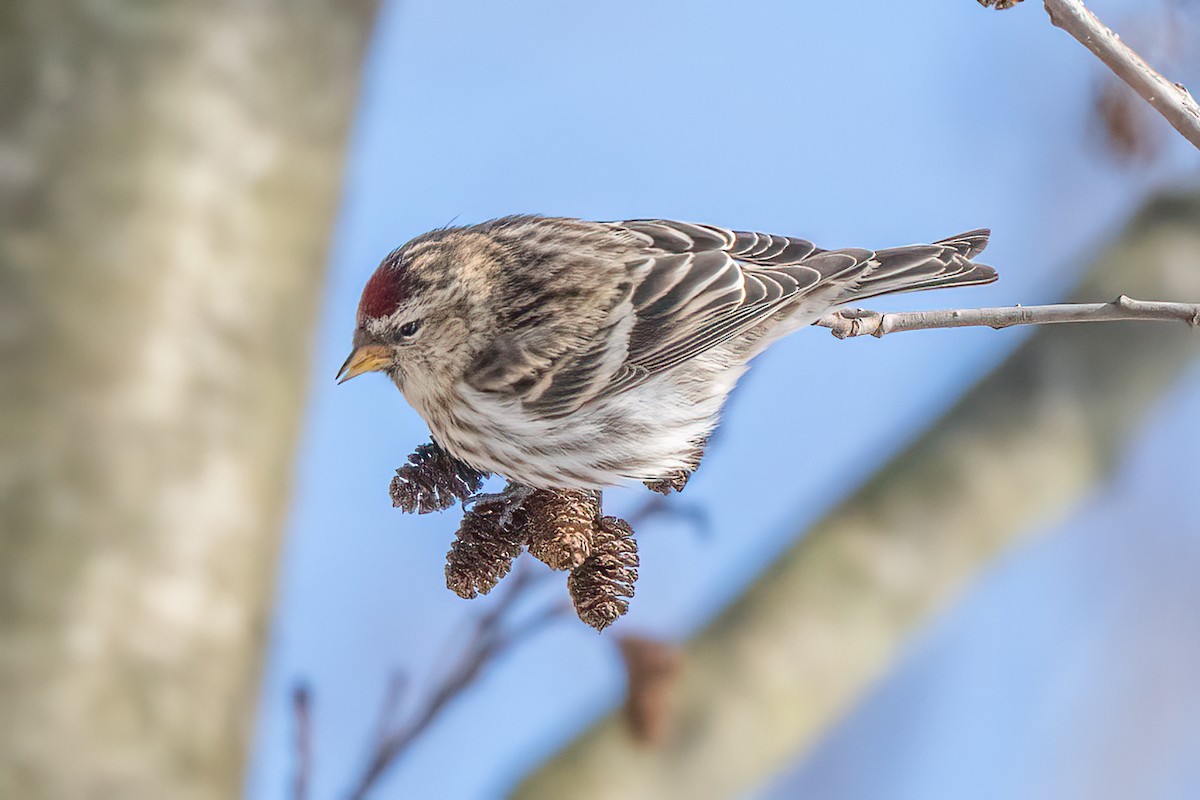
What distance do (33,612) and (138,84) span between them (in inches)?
46.4

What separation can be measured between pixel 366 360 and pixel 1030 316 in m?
1.07

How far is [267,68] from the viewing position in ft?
9.49

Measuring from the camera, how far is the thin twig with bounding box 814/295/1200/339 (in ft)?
4.57

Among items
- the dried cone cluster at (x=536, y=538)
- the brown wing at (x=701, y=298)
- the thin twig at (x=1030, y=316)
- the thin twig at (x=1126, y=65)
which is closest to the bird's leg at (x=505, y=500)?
the dried cone cluster at (x=536, y=538)

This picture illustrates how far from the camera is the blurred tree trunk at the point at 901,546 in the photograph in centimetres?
221

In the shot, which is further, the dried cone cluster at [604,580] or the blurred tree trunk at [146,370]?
the blurred tree trunk at [146,370]

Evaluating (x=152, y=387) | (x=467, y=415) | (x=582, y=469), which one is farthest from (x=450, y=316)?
(x=152, y=387)

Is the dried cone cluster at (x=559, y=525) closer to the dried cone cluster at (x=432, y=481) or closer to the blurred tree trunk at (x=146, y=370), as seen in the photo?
the dried cone cluster at (x=432, y=481)

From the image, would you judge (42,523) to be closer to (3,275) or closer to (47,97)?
(3,275)

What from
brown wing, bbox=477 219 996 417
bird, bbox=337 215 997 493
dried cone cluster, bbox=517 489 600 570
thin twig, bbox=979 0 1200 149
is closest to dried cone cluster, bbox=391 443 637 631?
dried cone cluster, bbox=517 489 600 570

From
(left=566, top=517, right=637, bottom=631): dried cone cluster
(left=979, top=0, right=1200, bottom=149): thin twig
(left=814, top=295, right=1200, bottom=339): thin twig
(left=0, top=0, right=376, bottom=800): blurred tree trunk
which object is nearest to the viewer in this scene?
(left=979, top=0, right=1200, bottom=149): thin twig

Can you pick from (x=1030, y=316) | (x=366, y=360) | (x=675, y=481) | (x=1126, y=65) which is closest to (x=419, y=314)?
(x=366, y=360)

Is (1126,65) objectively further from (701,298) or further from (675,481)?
(675,481)

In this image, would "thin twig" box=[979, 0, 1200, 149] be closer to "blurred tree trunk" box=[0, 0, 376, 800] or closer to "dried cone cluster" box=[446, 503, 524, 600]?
"dried cone cluster" box=[446, 503, 524, 600]
